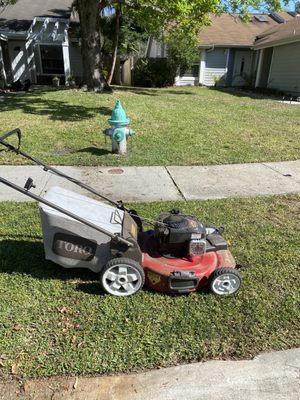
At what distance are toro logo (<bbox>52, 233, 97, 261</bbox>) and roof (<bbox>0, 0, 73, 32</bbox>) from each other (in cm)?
1888

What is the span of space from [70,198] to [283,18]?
30729mm

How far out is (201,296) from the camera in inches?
119

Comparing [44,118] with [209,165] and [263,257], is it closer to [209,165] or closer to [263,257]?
[209,165]

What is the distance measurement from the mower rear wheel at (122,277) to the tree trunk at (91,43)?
12898 mm

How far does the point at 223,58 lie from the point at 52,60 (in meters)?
11.4

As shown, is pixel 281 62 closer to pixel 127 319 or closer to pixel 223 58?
pixel 223 58

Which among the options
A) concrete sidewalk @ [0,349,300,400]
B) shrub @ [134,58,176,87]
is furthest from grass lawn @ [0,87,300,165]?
shrub @ [134,58,176,87]

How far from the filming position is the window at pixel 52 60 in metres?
20.0

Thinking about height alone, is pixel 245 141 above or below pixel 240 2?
below

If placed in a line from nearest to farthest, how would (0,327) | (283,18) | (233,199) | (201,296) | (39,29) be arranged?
(0,327)
(201,296)
(233,199)
(39,29)
(283,18)

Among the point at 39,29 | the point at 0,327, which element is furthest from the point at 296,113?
the point at 39,29

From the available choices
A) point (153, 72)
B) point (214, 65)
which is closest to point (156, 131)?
point (153, 72)

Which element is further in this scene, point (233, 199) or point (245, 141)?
point (245, 141)

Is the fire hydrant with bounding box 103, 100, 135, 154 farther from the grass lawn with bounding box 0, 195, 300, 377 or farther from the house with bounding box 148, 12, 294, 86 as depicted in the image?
the house with bounding box 148, 12, 294, 86
